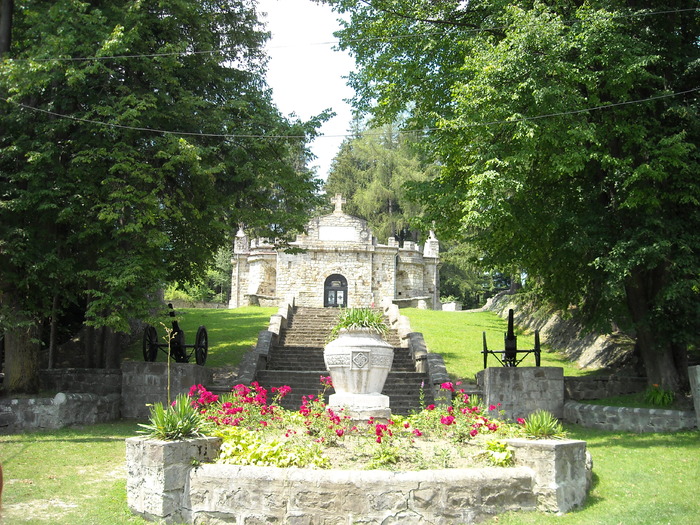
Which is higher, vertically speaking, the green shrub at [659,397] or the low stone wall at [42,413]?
the green shrub at [659,397]

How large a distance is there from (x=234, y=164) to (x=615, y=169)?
26.2ft

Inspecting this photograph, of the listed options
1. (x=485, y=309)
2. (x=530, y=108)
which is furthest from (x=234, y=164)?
(x=485, y=309)

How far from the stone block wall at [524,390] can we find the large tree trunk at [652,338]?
1.90m

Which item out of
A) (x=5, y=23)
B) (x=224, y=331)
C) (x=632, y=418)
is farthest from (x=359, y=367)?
(x=224, y=331)

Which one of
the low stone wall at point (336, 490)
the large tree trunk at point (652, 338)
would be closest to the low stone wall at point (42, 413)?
the low stone wall at point (336, 490)

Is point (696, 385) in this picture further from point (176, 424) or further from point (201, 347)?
point (201, 347)

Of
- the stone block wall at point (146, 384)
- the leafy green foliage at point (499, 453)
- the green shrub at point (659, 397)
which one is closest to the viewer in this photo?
the leafy green foliage at point (499, 453)

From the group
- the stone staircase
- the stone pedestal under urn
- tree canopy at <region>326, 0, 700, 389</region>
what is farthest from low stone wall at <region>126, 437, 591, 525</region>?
the stone staircase

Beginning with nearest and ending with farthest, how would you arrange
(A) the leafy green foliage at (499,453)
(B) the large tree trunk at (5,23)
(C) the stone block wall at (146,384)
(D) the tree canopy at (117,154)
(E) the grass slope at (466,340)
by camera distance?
1. (A) the leafy green foliage at (499,453)
2. (D) the tree canopy at (117,154)
3. (B) the large tree trunk at (5,23)
4. (C) the stone block wall at (146,384)
5. (E) the grass slope at (466,340)

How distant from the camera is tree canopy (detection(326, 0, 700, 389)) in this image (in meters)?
11.6

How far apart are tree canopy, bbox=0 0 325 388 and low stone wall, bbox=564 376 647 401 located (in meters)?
7.70

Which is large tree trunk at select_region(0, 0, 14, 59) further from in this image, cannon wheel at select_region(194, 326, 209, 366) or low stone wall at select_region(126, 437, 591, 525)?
low stone wall at select_region(126, 437, 591, 525)

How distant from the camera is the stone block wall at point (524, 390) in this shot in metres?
14.1

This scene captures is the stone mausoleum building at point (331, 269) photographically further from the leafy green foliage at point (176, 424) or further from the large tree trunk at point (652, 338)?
the leafy green foliage at point (176, 424)
